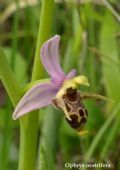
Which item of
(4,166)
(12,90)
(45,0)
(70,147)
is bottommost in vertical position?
(70,147)

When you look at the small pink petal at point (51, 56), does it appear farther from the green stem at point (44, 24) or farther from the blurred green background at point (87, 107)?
the blurred green background at point (87, 107)

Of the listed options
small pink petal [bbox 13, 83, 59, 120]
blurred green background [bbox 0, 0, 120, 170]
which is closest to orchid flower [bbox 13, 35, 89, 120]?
small pink petal [bbox 13, 83, 59, 120]

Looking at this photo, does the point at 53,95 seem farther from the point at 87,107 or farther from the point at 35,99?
the point at 87,107

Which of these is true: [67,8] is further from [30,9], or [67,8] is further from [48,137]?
[48,137]

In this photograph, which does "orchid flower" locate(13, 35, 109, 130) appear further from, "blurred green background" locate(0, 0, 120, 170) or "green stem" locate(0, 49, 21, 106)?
"blurred green background" locate(0, 0, 120, 170)

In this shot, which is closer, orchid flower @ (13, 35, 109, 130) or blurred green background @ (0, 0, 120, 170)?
orchid flower @ (13, 35, 109, 130)

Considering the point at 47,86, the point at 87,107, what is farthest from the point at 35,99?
the point at 87,107

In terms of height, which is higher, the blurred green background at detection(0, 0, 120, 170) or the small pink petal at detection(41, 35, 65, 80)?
the small pink petal at detection(41, 35, 65, 80)

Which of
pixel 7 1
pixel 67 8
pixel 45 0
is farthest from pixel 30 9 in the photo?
pixel 45 0
